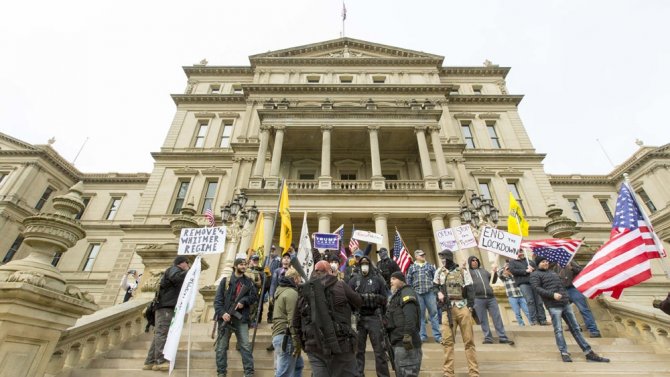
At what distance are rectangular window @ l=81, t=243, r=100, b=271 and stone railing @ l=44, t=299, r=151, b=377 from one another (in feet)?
92.2

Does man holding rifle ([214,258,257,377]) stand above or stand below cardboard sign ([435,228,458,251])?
below

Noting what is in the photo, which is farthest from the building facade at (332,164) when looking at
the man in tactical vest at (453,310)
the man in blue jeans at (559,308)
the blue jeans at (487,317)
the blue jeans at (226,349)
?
the blue jeans at (226,349)

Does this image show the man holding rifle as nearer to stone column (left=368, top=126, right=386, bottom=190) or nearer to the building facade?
the building facade

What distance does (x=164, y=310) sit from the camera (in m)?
5.39

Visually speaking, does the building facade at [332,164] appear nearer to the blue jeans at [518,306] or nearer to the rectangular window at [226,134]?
the rectangular window at [226,134]

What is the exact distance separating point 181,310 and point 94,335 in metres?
2.11

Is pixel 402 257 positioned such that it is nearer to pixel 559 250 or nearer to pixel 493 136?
pixel 559 250

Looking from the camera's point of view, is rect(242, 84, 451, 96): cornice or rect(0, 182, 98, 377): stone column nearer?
rect(0, 182, 98, 377): stone column

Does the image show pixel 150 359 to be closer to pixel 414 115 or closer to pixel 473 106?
pixel 414 115

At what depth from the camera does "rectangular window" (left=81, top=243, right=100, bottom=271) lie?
2863 centimetres

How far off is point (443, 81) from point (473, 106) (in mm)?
4258

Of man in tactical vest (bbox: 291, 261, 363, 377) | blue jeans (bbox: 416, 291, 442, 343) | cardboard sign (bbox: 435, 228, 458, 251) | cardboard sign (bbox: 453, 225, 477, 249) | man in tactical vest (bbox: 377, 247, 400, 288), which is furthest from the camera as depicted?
cardboard sign (bbox: 435, 228, 458, 251)

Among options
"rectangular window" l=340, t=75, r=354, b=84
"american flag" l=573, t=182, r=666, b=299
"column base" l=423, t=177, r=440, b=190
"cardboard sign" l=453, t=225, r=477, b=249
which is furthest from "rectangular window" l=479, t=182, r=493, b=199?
"american flag" l=573, t=182, r=666, b=299

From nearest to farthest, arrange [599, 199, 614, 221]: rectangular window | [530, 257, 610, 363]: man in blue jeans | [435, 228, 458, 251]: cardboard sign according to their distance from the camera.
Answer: [530, 257, 610, 363]: man in blue jeans, [435, 228, 458, 251]: cardboard sign, [599, 199, 614, 221]: rectangular window
